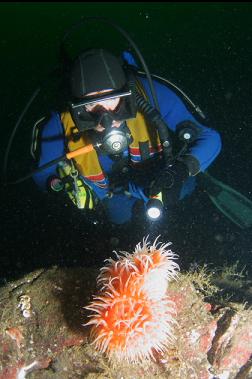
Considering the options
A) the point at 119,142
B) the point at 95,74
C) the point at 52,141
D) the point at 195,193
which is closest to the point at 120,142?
the point at 119,142

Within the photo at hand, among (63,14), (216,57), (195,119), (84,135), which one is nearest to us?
(84,135)

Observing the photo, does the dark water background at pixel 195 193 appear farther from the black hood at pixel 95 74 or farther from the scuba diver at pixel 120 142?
the black hood at pixel 95 74

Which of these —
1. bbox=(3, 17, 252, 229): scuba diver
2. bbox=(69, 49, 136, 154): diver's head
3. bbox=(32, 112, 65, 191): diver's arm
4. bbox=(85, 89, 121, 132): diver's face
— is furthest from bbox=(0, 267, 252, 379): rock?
bbox=(32, 112, 65, 191): diver's arm

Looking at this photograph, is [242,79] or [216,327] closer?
[216,327]

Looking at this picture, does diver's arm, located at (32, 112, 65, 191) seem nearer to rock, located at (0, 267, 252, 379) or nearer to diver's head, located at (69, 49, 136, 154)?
diver's head, located at (69, 49, 136, 154)

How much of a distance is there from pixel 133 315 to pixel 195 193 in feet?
15.2

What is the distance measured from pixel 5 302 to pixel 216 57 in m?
17.1

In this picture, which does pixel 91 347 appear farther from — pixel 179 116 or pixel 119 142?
pixel 179 116

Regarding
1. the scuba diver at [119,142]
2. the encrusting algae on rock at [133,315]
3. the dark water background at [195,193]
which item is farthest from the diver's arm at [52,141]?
the encrusting algae on rock at [133,315]

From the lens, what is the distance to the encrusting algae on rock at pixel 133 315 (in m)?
2.03

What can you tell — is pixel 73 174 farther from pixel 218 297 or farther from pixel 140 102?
pixel 218 297

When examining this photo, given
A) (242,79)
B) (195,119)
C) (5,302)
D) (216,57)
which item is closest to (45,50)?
(216,57)

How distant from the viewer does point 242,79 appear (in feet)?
42.6

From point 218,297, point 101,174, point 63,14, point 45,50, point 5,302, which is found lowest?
point 218,297
